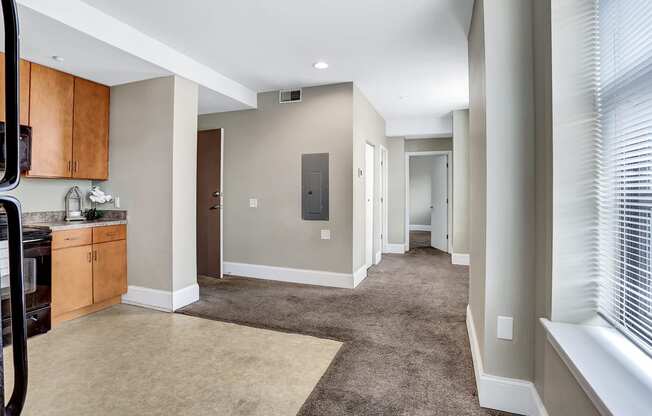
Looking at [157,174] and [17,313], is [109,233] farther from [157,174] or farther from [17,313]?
[17,313]

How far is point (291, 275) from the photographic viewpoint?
4.39 meters


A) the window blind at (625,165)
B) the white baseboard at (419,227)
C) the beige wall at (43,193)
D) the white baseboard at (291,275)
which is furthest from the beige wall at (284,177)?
the white baseboard at (419,227)

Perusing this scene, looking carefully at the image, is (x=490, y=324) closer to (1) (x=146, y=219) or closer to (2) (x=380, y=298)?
(2) (x=380, y=298)

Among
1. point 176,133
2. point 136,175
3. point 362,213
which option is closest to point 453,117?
point 362,213

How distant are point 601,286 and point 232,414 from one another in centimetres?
188

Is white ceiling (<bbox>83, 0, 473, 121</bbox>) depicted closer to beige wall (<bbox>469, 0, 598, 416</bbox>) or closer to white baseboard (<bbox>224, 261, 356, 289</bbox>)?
beige wall (<bbox>469, 0, 598, 416</bbox>)

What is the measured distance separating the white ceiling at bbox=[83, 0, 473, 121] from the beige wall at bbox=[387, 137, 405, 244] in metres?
2.36

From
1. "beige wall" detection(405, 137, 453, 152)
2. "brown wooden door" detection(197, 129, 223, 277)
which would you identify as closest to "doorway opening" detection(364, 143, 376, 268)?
"beige wall" detection(405, 137, 453, 152)

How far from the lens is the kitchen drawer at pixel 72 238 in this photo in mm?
2921

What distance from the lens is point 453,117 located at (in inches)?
223

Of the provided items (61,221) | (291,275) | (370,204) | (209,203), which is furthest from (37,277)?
(370,204)

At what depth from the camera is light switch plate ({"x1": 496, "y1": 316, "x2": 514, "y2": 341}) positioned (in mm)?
1806

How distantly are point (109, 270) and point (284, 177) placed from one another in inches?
86.6

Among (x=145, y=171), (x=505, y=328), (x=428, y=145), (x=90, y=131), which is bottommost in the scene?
(x=505, y=328)
